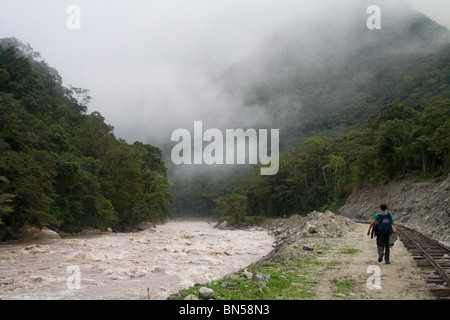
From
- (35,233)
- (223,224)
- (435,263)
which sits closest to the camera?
(435,263)

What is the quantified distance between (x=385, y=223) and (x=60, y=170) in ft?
91.3

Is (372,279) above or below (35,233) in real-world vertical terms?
above

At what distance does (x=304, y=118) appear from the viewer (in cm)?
12119

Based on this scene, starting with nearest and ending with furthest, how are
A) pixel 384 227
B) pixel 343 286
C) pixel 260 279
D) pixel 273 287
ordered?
pixel 343 286
pixel 273 287
pixel 260 279
pixel 384 227

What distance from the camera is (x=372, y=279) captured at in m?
7.33

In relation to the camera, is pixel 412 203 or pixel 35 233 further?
pixel 412 203

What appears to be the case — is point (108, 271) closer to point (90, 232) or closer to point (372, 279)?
point (372, 279)

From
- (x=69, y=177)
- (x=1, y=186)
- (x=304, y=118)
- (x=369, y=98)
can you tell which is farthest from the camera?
(x=304, y=118)

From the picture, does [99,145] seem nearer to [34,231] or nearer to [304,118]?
[34,231]

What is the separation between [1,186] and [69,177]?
28.6 ft

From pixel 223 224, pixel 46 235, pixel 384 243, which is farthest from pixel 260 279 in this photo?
pixel 223 224

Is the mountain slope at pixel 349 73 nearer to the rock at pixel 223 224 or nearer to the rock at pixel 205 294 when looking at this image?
the rock at pixel 223 224

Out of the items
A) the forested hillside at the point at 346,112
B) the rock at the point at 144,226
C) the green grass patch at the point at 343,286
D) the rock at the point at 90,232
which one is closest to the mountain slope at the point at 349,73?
the forested hillside at the point at 346,112
